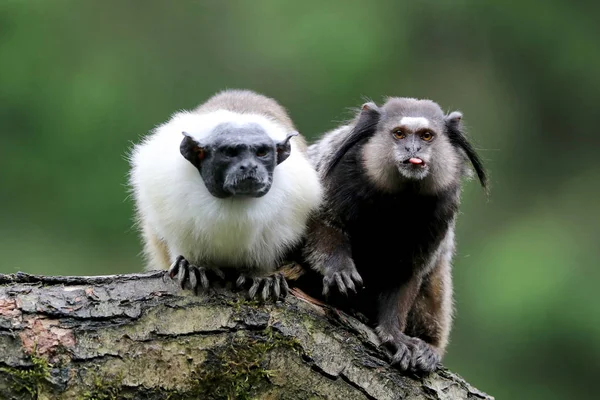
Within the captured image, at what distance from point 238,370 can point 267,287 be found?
544mm

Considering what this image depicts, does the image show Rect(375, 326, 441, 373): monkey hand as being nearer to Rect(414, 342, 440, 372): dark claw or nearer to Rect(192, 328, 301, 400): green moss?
Rect(414, 342, 440, 372): dark claw

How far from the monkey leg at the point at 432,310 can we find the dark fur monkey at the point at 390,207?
1.26ft

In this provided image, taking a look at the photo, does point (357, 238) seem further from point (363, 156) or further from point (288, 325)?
point (288, 325)

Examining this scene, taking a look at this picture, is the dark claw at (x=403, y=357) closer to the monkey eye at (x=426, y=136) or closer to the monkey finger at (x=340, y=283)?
the monkey finger at (x=340, y=283)

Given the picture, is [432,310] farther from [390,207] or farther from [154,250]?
[154,250]

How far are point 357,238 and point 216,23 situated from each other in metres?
8.59

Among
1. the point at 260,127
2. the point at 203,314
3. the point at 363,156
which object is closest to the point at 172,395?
the point at 203,314

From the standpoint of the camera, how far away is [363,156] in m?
6.63

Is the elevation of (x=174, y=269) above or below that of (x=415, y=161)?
below

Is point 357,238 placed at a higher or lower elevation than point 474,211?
lower

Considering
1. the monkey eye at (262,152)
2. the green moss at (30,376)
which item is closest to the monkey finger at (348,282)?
the monkey eye at (262,152)

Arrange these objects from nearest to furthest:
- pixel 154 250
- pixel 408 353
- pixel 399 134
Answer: pixel 408 353 < pixel 399 134 < pixel 154 250

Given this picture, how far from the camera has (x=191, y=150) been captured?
19.5 ft

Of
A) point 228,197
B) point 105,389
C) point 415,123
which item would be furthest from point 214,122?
point 105,389
